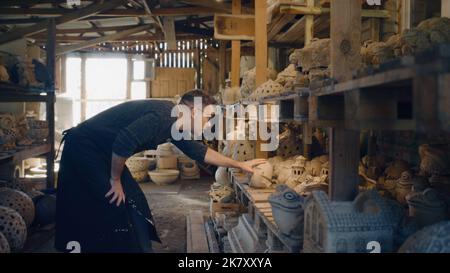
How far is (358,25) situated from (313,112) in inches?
24.0

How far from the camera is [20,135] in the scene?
7.50 meters

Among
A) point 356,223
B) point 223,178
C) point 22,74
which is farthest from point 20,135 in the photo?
point 356,223

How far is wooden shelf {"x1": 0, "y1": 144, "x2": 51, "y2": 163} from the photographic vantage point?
19.5 ft

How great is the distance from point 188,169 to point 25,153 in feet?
19.2

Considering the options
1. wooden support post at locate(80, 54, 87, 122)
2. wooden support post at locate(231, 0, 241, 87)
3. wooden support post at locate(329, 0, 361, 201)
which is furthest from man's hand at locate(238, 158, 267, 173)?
wooden support post at locate(80, 54, 87, 122)

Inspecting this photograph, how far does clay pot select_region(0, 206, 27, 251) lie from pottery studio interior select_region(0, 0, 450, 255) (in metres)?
0.01

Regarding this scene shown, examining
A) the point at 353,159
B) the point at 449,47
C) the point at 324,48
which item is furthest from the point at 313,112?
the point at 324,48

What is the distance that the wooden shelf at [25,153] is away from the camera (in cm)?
594

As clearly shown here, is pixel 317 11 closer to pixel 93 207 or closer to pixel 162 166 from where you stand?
pixel 93 207

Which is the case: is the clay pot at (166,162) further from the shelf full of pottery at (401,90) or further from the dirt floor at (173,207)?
the shelf full of pottery at (401,90)

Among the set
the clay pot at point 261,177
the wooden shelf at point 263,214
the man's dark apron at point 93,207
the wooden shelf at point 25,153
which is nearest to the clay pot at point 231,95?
the wooden shelf at point 263,214

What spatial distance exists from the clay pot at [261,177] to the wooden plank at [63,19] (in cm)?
558

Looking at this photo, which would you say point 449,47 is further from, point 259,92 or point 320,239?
point 259,92

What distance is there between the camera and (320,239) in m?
2.74
